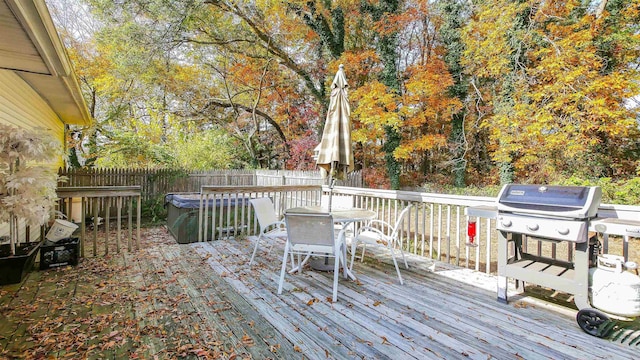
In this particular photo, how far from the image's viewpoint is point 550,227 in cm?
255

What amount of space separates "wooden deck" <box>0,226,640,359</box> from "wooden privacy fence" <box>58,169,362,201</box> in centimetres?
386

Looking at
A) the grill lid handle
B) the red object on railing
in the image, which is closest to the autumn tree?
the red object on railing

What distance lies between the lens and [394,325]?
2.46 meters

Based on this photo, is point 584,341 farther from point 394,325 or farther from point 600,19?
point 600,19

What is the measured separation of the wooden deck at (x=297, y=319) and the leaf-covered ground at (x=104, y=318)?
1 cm

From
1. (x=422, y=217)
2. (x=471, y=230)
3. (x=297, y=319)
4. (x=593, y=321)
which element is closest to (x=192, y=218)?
(x=297, y=319)

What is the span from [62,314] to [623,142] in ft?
42.1

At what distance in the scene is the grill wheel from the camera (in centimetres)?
230

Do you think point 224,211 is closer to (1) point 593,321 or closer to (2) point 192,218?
(2) point 192,218

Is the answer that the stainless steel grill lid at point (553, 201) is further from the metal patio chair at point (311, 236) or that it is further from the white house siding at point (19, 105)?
the white house siding at point (19, 105)

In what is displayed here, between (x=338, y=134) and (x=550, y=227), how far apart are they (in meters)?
2.35

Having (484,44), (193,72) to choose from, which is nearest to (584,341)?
(484,44)

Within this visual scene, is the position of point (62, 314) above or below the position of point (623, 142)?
below

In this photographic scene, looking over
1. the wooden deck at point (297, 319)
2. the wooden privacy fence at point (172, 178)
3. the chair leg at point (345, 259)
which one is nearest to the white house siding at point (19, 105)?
the wooden privacy fence at point (172, 178)
